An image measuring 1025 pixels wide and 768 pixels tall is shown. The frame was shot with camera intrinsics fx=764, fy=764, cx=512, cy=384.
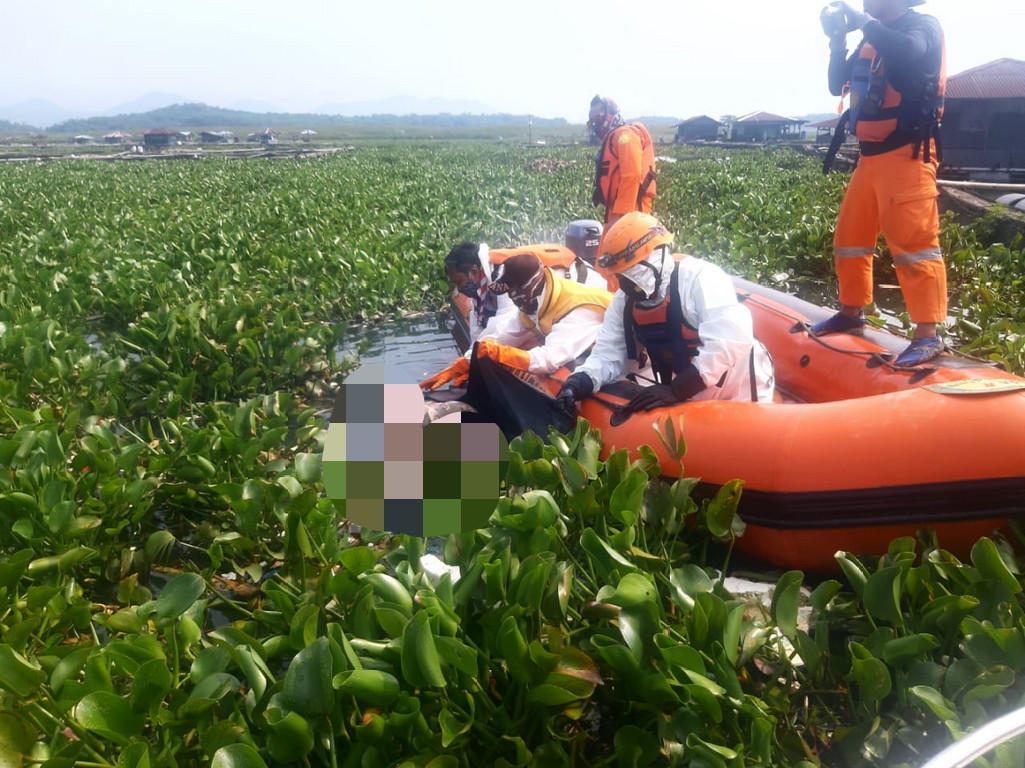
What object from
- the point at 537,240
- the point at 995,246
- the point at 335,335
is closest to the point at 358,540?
the point at 335,335

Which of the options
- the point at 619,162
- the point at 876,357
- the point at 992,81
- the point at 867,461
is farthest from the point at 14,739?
the point at 992,81

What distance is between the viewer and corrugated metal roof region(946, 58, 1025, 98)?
58.1ft

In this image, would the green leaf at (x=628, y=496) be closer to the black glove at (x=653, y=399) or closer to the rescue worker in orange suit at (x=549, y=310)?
the black glove at (x=653, y=399)

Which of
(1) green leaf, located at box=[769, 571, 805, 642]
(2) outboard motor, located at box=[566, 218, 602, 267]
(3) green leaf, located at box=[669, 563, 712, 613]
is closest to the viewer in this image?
(1) green leaf, located at box=[769, 571, 805, 642]

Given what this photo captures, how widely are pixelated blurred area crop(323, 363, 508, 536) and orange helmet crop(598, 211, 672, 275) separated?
104 inches

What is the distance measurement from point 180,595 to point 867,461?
207 cm

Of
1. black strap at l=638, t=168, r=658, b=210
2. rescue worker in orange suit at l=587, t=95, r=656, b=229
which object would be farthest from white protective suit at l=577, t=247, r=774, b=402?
black strap at l=638, t=168, r=658, b=210

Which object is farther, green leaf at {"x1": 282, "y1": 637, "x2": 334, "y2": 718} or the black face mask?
the black face mask

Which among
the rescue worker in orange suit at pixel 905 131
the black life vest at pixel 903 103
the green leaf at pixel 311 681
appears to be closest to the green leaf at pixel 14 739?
the green leaf at pixel 311 681

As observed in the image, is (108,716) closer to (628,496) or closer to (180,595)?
(180,595)

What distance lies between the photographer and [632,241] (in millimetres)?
3305

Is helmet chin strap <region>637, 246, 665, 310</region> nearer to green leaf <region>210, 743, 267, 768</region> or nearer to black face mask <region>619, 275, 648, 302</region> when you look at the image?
black face mask <region>619, 275, 648, 302</region>

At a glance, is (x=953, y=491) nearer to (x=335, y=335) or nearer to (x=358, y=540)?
(x=358, y=540)

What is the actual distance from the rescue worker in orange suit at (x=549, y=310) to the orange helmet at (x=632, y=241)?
884 millimetres
